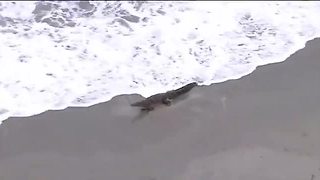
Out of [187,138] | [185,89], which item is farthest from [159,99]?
[187,138]

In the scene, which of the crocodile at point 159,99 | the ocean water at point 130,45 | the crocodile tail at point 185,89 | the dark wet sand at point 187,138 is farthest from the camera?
the ocean water at point 130,45

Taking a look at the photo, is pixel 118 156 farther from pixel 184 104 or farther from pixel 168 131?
pixel 184 104

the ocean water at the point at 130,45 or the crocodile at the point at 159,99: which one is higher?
the crocodile at the point at 159,99

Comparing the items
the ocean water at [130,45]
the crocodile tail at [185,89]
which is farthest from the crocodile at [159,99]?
the ocean water at [130,45]

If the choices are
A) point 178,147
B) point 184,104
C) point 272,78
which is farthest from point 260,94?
point 178,147

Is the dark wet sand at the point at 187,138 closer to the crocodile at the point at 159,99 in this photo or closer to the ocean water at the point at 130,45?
the crocodile at the point at 159,99

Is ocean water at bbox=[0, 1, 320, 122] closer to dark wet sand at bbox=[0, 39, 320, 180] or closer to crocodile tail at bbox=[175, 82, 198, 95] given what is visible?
crocodile tail at bbox=[175, 82, 198, 95]

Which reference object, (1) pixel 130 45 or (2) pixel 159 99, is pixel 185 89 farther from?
(1) pixel 130 45

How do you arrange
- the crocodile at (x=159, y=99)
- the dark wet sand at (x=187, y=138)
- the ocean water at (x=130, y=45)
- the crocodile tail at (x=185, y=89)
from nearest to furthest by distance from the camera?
the dark wet sand at (x=187, y=138)
the crocodile at (x=159, y=99)
the crocodile tail at (x=185, y=89)
the ocean water at (x=130, y=45)
